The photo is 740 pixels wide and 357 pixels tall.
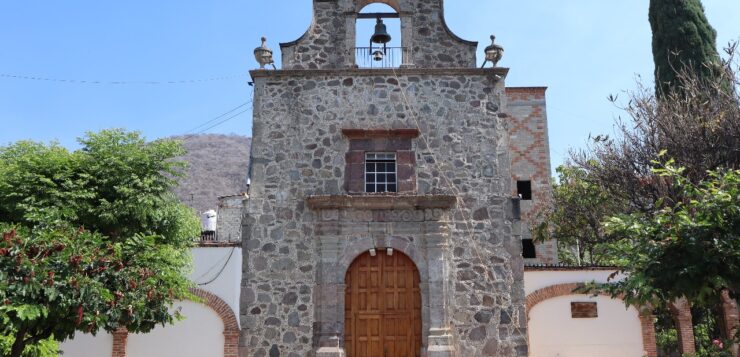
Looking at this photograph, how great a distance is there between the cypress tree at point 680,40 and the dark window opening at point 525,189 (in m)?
5.84

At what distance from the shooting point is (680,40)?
18172 mm

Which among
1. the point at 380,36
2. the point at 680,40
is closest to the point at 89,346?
the point at 380,36

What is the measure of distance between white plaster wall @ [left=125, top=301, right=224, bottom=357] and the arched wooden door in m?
5.63

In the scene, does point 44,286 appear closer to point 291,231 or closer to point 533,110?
point 291,231

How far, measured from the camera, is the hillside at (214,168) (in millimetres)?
65188

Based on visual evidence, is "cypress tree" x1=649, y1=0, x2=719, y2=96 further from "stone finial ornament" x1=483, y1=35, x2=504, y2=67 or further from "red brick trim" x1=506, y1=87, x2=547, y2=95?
"stone finial ornament" x1=483, y1=35, x2=504, y2=67

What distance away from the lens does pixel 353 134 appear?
11.9 metres

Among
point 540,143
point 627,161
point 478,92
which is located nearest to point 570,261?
point 540,143

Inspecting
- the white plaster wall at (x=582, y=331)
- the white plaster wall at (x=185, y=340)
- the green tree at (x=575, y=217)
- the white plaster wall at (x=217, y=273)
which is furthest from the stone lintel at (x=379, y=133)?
the green tree at (x=575, y=217)

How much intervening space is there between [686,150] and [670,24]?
6.43 meters

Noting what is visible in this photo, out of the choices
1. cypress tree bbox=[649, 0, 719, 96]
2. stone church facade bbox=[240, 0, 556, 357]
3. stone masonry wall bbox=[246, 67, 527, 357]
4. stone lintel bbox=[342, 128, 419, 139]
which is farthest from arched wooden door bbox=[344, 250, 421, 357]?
cypress tree bbox=[649, 0, 719, 96]

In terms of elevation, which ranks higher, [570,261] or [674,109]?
[674,109]

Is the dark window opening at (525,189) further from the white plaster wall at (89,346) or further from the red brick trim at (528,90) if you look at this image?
the white plaster wall at (89,346)

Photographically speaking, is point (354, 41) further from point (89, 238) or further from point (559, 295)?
point (559, 295)
